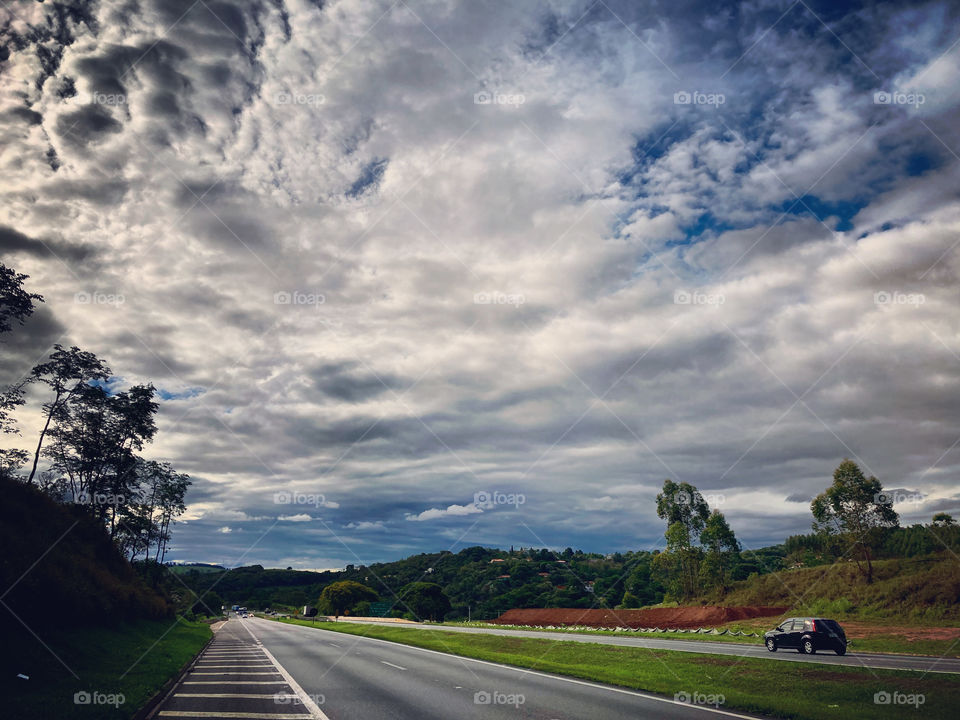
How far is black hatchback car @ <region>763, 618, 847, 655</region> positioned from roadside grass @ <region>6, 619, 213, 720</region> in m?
27.4

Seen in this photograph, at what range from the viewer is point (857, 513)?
54656 mm

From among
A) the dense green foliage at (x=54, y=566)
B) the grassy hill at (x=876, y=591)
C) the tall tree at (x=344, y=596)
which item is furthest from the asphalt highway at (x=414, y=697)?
the tall tree at (x=344, y=596)

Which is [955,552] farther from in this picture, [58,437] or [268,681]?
[58,437]

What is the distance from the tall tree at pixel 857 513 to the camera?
53.8 meters

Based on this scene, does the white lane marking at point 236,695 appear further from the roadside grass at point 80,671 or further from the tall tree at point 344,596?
the tall tree at point 344,596

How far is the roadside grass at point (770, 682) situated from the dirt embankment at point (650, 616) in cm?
3200

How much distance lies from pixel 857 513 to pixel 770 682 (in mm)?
45654

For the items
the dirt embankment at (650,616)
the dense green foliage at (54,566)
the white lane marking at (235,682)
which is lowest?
the dirt embankment at (650,616)

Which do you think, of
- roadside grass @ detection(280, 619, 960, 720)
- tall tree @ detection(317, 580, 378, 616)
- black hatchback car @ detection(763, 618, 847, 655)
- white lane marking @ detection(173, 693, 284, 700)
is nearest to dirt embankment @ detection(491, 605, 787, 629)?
black hatchback car @ detection(763, 618, 847, 655)

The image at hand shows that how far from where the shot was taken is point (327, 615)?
5059 inches

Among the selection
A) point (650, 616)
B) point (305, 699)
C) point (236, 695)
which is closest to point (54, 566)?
point (236, 695)

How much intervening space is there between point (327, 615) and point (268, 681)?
122 metres

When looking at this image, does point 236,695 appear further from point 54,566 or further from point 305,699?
point 54,566

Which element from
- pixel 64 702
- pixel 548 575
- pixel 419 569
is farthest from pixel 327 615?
pixel 64 702
